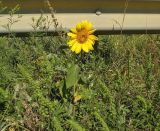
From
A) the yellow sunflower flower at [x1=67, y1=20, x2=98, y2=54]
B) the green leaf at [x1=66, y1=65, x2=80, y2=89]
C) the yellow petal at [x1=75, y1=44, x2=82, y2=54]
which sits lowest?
the green leaf at [x1=66, y1=65, x2=80, y2=89]

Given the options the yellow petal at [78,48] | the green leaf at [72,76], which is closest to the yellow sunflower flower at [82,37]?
the yellow petal at [78,48]

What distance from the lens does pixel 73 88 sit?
3.18 metres

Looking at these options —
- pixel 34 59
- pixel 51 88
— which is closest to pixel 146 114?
pixel 51 88

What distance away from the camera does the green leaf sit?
3012 mm

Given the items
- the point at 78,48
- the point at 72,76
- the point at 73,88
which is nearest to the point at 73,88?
the point at 73,88

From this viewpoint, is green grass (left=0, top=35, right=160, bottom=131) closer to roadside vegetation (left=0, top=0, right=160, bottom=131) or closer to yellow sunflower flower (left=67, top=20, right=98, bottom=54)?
roadside vegetation (left=0, top=0, right=160, bottom=131)

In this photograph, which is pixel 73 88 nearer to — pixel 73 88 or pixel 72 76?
pixel 73 88

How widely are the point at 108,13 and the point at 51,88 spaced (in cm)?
106

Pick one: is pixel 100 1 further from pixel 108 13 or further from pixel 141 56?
pixel 141 56

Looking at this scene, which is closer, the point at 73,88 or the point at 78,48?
the point at 78,48

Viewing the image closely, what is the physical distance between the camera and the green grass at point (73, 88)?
2.90 meters

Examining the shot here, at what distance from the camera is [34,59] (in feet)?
12.2

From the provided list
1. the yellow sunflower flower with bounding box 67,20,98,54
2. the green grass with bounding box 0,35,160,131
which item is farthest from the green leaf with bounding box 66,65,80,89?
the yellow sunflower flower with bounding box 67,20,98,54

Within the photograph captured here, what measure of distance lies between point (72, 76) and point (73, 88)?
176 mm
